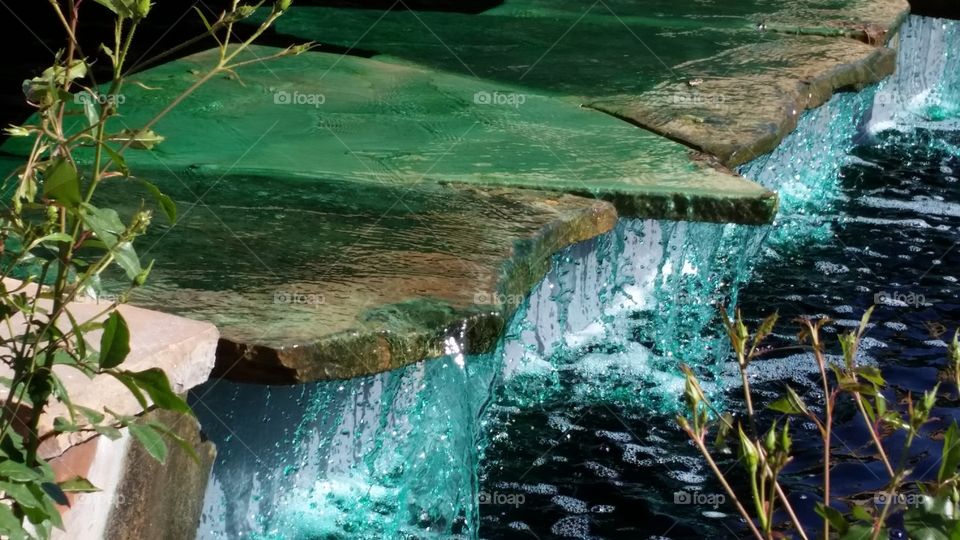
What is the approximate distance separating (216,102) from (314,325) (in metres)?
2.19

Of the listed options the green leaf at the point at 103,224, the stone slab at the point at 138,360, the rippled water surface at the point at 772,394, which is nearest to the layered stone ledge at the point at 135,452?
the stone slab at the point at 138,360

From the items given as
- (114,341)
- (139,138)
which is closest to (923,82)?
(139,138)

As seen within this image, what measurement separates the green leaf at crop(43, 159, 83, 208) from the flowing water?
1224 millimetres

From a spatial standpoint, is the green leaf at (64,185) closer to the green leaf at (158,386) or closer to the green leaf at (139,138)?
the green leaf at (139,138)

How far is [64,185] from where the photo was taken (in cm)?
153

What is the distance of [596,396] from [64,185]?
2.47 m

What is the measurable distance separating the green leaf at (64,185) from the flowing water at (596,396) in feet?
4.01

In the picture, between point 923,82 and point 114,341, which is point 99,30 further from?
point 114,341

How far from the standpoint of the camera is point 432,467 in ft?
10.6

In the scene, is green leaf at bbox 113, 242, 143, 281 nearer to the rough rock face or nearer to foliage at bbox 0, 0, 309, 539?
foliage at bbox 0, 0, 309, 539

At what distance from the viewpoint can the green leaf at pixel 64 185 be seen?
153cm

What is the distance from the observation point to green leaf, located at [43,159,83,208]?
1.53 metres

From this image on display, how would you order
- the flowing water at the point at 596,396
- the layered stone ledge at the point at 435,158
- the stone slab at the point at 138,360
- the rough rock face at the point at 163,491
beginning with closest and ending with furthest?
1. the stone slab at the point at 138,360
2. the rough rock face at the point at 163,491
3. the layered stone ledge at the point at 435,158
4. the flowing water at the point at 596,396

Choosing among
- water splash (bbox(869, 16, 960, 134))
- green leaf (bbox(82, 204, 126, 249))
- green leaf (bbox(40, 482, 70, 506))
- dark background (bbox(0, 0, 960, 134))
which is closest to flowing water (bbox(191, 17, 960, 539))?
green leaf (bbox(40, 482, 70, 506))
